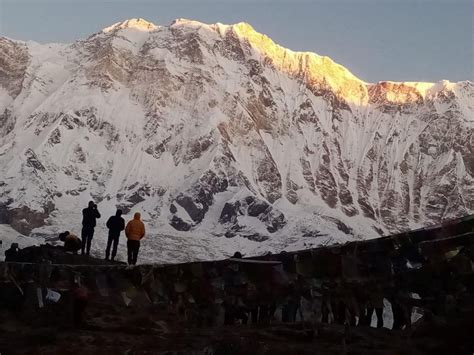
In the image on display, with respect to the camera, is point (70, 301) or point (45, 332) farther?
point (70, 301)

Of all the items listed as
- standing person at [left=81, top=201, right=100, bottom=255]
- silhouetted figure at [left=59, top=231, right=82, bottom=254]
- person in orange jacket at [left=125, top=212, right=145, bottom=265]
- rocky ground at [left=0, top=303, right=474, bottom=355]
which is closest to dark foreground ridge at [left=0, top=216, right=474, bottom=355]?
rocky ground at [left=0, top=303, right=474, bottom=355]

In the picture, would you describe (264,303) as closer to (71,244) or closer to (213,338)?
(213,338)

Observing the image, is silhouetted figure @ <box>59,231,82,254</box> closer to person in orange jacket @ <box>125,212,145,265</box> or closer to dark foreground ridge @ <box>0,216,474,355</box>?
person in orange jacket @ <box>125,212,145,265</box>

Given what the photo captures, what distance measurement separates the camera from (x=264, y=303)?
653 inches

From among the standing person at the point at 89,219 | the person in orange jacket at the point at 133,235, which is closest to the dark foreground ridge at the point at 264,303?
the person in orange jacket at the point at 133,235

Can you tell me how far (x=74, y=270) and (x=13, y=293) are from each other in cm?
160

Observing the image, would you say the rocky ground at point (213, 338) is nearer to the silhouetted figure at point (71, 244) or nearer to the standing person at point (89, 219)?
the silhouetted figure at point (71, 244)

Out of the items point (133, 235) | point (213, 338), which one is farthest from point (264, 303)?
point (133, 235)

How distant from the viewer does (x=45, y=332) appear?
16203 millimetres

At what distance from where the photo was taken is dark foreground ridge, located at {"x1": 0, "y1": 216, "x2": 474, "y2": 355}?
14.7 meters

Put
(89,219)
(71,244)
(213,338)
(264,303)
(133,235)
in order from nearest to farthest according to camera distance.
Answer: (213,338)
(264,303)
(133,235)
(71,244)
(89,219)

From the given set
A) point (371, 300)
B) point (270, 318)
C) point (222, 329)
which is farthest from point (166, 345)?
point (371, 300)

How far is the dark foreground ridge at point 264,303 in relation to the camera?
48.3 feet

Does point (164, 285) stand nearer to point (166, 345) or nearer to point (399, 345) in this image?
point (166, 345)
